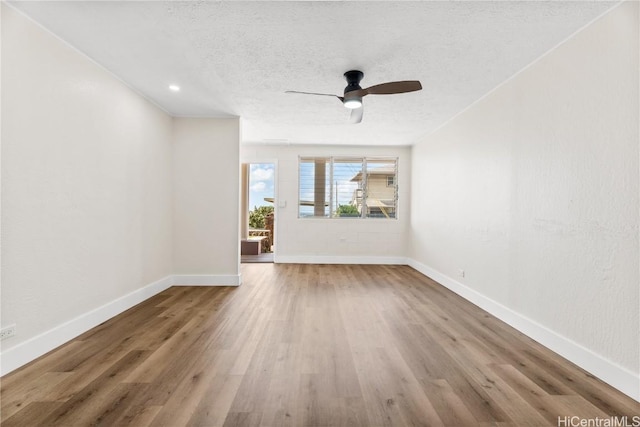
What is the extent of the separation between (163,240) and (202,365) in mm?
2465

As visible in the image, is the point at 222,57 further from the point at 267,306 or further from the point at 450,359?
the point at 450,359

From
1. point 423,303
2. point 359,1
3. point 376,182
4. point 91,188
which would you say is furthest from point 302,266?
point 359,1

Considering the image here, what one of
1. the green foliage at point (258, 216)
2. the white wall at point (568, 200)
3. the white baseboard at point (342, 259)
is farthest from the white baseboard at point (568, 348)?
the green foliage at point (258, 216)

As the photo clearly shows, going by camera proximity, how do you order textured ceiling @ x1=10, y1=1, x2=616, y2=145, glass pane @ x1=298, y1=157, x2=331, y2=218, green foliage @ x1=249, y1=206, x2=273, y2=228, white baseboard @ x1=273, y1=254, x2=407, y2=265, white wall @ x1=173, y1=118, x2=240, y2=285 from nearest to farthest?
textured ceiling @ x1=10, y1=1, x2=616, y2=145 → white wall @ x1=173, y1=118, x2=240, y2=285 → white baseboard @ x1=273, y1=254, x2=407, y2=265 → glass pane @ x1=298, y1=157, x2=331, y2=218 → green foliage @ x1=249, y1=206, x2=273, y2=228

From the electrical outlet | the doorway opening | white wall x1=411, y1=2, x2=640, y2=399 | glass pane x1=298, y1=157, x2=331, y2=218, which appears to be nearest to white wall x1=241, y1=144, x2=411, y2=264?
glass pane x1=298, y1=157, x2=331, y2=218

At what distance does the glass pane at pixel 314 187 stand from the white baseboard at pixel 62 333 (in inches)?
140

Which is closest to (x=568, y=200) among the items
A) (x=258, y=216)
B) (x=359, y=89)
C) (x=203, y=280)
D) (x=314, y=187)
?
(x=359, y=89)

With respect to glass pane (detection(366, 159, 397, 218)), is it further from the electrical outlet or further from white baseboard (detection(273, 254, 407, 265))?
the electrical outlet

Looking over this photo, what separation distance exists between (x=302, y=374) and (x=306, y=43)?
2481mm

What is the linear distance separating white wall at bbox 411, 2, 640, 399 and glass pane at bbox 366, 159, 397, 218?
2.73m

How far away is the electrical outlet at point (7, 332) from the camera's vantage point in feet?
6.29

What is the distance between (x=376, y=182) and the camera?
6.49 m

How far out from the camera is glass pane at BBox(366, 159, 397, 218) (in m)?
6.47

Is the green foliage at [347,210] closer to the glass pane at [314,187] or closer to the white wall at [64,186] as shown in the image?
the glass pane at [314,187]
